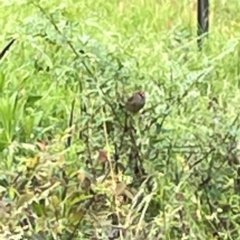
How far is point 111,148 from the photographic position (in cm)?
254

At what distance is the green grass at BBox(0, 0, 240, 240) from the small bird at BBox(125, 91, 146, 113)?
0.13 ft

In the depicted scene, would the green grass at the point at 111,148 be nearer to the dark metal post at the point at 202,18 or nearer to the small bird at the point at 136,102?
the small bird at the point at 136,102

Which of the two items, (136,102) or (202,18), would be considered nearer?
(136,102)

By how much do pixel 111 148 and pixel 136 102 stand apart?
15 cm

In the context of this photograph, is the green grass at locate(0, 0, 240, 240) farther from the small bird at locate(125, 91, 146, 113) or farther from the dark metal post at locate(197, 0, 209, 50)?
the dark metal post at locate(197, 0, 209, 50)

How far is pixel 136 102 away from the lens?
2490mm

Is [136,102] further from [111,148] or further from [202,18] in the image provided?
[202,18]

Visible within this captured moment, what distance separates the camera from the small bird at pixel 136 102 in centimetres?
249

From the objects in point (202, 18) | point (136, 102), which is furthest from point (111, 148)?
point (202, 18)

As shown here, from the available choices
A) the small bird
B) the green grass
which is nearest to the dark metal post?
the green grass

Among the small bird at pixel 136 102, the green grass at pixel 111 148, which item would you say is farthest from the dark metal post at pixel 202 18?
the small bird at pixel 136 102

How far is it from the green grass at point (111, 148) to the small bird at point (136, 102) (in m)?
0.04

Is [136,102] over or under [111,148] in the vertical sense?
over

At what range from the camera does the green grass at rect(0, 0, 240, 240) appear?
2.29 metres
